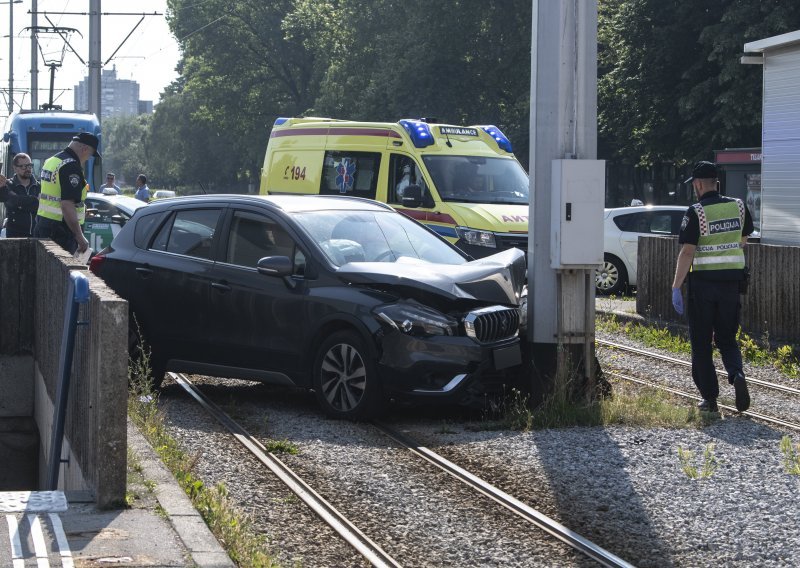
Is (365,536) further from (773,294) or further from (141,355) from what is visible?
(773,294)

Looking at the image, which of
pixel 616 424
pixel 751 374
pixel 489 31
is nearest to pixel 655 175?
pixel 489 31

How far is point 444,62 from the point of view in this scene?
52188mm

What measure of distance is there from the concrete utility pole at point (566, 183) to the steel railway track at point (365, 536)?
174cm

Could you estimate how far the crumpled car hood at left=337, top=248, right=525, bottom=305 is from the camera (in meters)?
9.16

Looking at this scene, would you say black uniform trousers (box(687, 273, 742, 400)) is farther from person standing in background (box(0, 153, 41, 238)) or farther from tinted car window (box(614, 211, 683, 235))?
tinted car window (box(614, 211, 683, 235))

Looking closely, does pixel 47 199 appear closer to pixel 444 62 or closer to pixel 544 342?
Result: pixel 544 342

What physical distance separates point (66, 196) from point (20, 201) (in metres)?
2.90

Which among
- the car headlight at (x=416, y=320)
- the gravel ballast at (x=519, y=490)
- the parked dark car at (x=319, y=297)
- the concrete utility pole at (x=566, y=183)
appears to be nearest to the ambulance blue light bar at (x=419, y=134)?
the parked dark car at (x=319, y=297)

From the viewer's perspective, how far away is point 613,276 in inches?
796

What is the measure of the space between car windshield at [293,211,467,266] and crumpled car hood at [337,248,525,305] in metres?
0.18

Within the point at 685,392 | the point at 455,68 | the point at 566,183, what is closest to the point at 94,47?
the point at 685,392

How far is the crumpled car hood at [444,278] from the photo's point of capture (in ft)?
30.0

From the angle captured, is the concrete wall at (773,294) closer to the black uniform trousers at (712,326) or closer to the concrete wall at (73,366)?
the black uniform trousers at (712,326)

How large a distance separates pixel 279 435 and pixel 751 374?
17.8 ft
